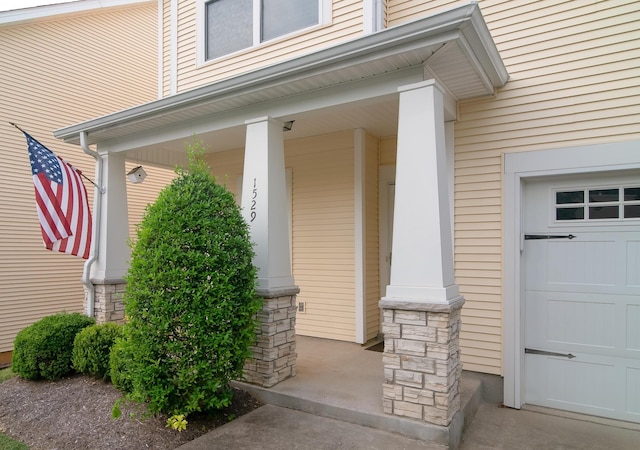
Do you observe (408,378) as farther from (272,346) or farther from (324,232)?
(324,232)

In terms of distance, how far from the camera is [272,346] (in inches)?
156

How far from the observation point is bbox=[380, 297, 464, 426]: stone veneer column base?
3059 mm

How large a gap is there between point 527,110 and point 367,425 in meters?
3.36

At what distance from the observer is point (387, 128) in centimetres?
540

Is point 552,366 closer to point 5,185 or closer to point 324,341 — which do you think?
point 324,341

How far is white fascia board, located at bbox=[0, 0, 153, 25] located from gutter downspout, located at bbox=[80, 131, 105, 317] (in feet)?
13.5

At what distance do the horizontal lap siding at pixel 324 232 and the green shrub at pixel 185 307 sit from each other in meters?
2.20

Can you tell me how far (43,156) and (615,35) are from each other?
6.31m

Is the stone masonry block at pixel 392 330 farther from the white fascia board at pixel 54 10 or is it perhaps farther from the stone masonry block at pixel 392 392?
the white fascia board at pixel 54 10

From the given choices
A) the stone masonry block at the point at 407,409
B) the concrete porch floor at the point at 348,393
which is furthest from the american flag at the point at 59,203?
the stone masonry block at the point at 407,409

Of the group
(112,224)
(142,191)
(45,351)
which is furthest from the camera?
(142,191)

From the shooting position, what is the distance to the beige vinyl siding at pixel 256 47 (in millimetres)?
5199

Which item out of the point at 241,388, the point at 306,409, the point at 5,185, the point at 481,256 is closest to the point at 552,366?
the point at 481,256

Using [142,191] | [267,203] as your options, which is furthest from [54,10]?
[267,203]
